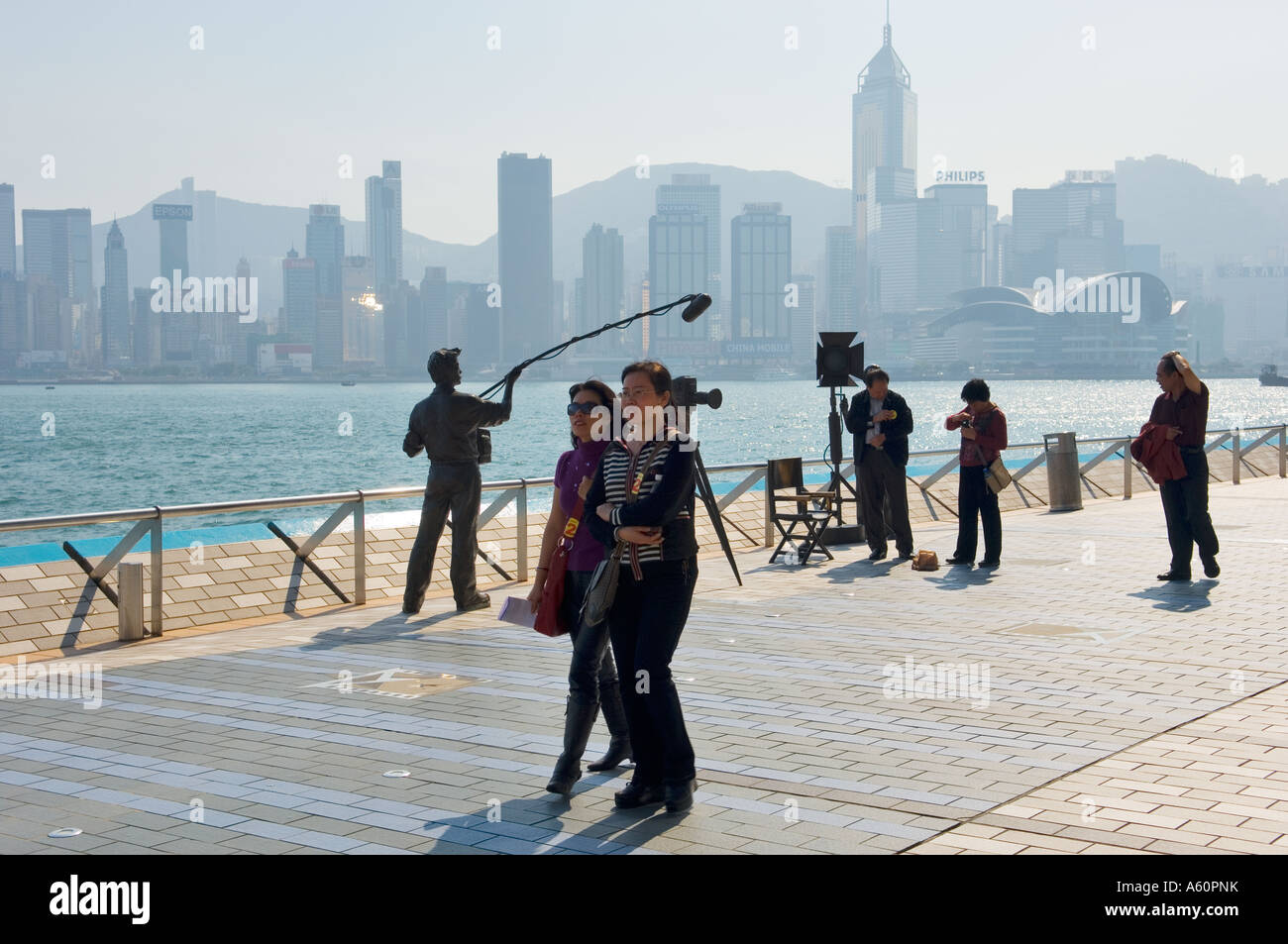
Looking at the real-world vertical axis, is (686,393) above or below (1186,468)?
above

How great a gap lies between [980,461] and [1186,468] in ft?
6.64

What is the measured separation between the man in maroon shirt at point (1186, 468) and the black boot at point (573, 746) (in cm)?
810

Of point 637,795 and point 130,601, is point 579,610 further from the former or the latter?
point 130,601

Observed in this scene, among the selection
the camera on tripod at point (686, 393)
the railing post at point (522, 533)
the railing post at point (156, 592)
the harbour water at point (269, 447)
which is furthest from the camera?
the harbour water at point (269, 447)

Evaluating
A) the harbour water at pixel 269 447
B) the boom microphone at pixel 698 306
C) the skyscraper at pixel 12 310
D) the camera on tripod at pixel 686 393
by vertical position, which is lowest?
the harbour water at pixel 269 447

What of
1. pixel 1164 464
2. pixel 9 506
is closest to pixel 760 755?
pixel 1164 464

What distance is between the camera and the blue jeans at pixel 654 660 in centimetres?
568

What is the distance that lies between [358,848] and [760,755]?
218 cm

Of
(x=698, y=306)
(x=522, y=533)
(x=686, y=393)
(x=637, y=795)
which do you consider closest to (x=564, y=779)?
(x=637, y=795)

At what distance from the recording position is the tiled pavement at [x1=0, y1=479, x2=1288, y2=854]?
17.6 ft

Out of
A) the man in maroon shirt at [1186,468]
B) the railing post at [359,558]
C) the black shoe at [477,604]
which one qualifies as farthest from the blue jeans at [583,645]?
the man in maroon shirt at [1186,468]

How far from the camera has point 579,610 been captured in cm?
619

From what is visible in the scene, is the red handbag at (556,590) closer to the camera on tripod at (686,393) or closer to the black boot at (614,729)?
the black boot at (614,729)

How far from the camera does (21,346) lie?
200 m
